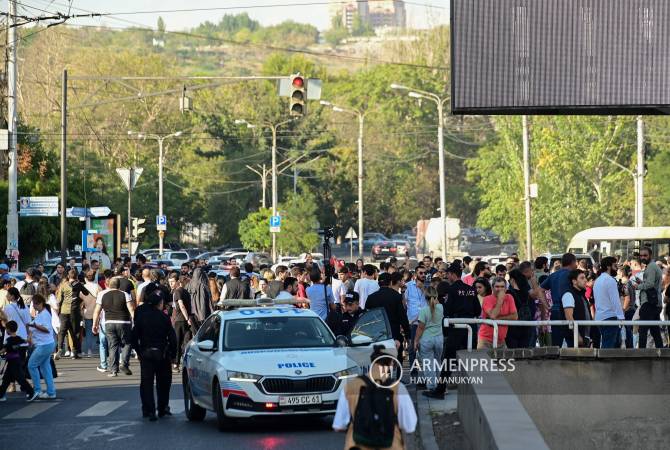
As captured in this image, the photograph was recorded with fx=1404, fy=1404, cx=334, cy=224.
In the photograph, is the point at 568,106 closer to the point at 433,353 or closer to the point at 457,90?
the point at 457,90

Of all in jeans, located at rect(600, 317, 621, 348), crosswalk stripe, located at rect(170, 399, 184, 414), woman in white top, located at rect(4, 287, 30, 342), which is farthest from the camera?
woman in white top, located at rect(4, 287, 30, 342)

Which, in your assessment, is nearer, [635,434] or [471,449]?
[471,449]

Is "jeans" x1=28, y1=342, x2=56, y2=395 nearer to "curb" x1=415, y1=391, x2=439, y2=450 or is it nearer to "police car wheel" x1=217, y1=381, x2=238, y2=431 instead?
"police car wheel" x1=217, y1=381, x2=238, y2=431

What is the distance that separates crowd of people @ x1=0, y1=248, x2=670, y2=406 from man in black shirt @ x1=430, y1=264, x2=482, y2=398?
0.01m

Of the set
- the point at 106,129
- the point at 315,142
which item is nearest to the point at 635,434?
the point at 315,142

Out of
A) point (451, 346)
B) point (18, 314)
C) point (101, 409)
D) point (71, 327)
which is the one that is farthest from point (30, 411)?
point (71, 327)

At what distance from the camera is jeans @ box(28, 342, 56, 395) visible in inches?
797

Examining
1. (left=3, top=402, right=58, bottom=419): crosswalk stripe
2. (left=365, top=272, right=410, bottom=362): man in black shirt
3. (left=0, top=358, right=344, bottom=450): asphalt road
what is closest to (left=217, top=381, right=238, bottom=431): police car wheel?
(left=0, top=358, right=344, bottom=450): asphalt road

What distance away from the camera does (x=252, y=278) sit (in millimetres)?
27453

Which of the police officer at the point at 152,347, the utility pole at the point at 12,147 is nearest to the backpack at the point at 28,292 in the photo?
the utility pole at the point at 12,147

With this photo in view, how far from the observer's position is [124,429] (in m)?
16.3

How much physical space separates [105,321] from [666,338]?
31.0 ft

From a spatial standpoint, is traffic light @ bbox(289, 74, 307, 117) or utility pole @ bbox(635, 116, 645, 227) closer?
traffic light @ bbox(289, 74, 307, 117)

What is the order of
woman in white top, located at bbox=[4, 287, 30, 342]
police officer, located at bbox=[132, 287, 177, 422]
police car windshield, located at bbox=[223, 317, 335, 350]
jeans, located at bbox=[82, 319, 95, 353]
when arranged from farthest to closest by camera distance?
jeans, located at bbox=[82, 319, 95, 353], woman in white top, located at bbox=[4, 287, 30, 342], police officer, located at bbox=[132, 287, 177, 422], police car windshield, located at bbox=[223, 317, 335, 350]
